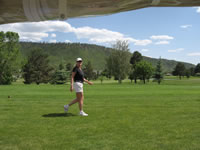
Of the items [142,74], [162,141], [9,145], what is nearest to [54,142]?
[9,145]

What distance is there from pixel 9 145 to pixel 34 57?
89.8m

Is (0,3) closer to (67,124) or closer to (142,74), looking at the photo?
(67,124)

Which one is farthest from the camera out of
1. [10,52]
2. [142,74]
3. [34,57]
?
[34,57]

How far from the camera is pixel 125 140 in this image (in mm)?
4914

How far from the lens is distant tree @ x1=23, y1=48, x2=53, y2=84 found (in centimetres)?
8425

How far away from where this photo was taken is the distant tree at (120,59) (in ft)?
239

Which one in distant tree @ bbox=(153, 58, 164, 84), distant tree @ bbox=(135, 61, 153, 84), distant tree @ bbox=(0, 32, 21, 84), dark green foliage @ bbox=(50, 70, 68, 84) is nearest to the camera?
distant tree @ bbox=(0, 32, 21, 84)

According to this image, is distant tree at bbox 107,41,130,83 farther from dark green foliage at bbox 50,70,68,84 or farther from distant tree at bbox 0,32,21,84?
distant tree at bbox 0,32,21,84

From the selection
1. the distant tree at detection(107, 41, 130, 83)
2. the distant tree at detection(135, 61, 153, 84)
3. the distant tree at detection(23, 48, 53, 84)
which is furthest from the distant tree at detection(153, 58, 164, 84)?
the distant tree at detection(23, 48, 53, 84)

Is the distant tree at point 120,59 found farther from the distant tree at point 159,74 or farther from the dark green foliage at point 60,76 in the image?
the dark green foliage at point 60,76

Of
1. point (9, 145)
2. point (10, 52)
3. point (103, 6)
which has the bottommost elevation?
point (9, 145)

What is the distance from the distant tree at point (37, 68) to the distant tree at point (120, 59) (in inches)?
1318

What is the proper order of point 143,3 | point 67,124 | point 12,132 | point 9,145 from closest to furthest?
point 143,3, point 9,145, point 12,132, point 67,124

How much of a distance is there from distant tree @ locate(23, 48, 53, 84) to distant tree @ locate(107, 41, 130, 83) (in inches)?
1318
